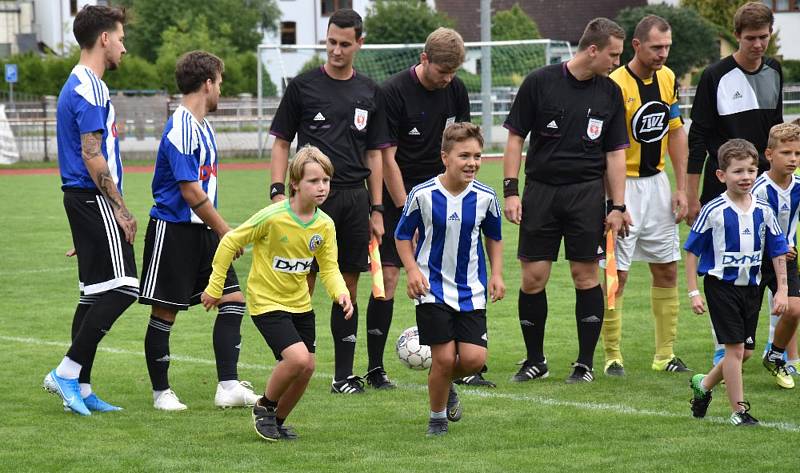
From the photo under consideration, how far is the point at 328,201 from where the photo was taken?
7.70m

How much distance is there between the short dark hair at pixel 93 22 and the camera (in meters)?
7.13

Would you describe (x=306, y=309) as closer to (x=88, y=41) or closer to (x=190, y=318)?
(x=88, y=41)

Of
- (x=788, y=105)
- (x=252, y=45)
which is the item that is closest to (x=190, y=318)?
(x=788, y=105)

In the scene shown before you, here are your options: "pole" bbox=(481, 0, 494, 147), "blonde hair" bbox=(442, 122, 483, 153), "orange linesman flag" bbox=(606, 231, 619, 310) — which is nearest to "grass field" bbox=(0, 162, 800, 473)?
"orange linesman flag" bbox=(606, 231, 619, 310)

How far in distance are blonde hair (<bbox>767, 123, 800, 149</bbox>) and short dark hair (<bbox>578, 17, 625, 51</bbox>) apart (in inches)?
44.2

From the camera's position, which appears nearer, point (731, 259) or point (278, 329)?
point (278, 329)

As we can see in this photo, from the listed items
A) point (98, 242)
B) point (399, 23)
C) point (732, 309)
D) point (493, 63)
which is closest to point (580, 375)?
point (732, 309)

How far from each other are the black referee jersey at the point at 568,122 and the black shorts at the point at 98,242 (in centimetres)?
259

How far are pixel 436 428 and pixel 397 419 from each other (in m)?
0.48

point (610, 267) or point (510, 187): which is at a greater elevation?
point (510, 187)

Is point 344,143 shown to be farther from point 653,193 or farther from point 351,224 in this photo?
point 653,193

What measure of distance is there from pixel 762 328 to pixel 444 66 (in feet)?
12.2

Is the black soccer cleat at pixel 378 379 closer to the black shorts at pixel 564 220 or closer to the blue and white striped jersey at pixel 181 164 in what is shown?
the black shorts at pixel 564 220

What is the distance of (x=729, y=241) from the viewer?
6781mm
